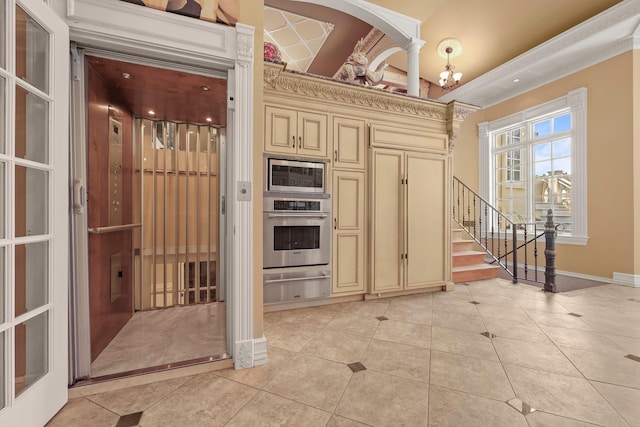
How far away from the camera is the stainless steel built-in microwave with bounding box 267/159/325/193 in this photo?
9.23 feet

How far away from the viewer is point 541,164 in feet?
18.0

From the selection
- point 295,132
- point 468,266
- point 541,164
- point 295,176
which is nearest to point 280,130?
point 295,132

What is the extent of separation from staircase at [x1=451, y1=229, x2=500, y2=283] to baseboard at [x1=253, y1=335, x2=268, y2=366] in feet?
10.7

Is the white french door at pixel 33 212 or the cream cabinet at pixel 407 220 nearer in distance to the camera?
the white french door at pixel 33 212

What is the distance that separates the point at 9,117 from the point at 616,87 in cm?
670

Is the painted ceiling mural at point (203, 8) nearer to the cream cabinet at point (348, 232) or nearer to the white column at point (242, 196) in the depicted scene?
the white column at point (242, 196)

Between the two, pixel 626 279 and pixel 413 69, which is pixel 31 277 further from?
pixel 626 279

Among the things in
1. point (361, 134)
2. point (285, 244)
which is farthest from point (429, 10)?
point (285, 244)

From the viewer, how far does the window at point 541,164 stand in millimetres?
4691

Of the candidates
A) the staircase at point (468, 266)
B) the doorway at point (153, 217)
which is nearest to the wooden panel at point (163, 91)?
the doorway at point (153, 217)

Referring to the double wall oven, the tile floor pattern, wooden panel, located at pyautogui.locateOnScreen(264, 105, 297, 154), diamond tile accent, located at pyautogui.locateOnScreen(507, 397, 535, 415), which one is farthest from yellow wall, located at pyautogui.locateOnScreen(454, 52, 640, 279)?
wooden panel, located at pyautogui.locateOnScreen(264, 105, 297, 154)

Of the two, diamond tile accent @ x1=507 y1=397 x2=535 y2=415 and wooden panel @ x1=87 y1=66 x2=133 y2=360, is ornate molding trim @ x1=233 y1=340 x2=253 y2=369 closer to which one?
wooden panel @ x1=87 y1=66 x2=133 y2=360

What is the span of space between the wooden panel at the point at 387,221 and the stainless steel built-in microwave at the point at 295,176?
26.4 inches

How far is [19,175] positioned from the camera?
49.1 inches
